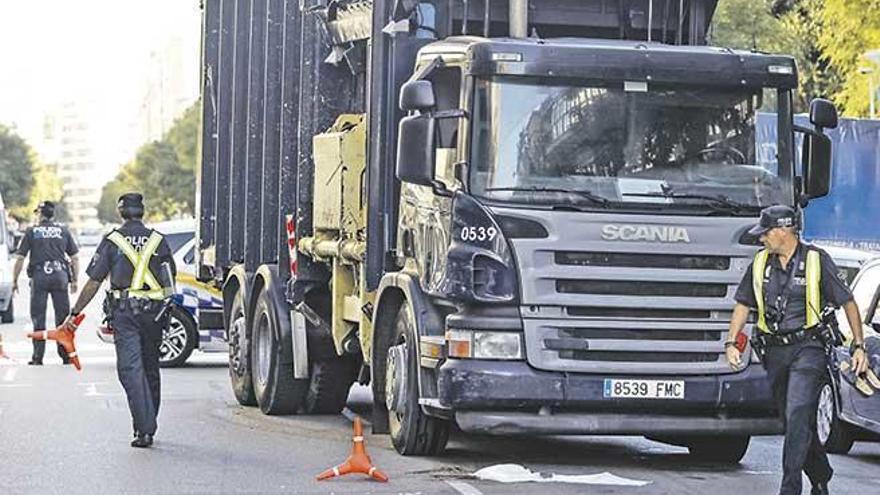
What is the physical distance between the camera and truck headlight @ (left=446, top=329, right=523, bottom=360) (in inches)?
456

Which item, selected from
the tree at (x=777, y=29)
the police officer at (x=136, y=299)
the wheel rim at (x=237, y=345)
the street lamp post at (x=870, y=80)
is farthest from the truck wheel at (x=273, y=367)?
the tree at (x=777, y=29)

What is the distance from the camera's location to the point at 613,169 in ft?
38.9

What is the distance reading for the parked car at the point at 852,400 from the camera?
43.6ft

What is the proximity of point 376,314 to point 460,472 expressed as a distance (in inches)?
57.2

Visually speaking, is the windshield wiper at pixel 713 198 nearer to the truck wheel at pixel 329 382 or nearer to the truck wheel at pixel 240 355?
the truck wheel at pixel 329 382

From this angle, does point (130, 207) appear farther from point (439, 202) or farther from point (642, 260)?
point (642, 260)

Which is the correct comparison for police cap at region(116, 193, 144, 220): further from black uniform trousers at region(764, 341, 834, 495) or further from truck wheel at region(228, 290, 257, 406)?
black uniform trousers at region(764, 341, 834, 495)

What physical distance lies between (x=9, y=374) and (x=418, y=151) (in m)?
10.6

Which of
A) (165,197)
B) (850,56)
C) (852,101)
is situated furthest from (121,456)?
(165,197)

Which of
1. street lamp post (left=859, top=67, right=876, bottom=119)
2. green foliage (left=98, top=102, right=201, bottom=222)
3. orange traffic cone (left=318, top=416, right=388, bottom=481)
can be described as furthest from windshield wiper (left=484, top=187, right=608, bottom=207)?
green foliage (left=98, top=102, right=201, bottom=222)

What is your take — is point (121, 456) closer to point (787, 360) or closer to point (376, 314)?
point (376, 314)

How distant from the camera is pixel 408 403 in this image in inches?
490

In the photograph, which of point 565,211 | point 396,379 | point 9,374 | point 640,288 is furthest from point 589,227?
point 9,374

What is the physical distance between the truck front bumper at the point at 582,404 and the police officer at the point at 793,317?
4.89 ft
